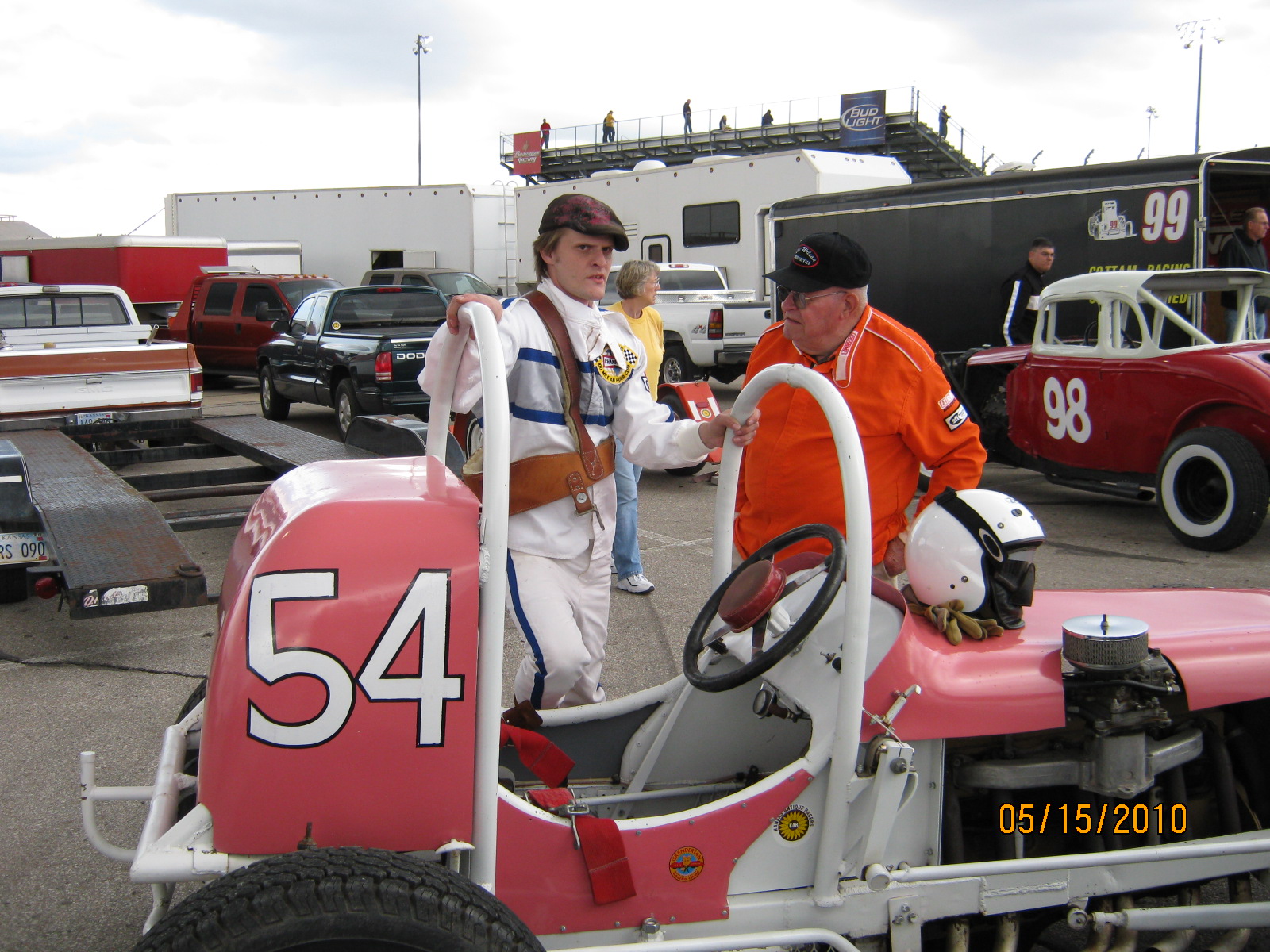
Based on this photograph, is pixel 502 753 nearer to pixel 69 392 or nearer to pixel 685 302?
pixel 69 392

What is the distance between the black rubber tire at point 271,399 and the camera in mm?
12898

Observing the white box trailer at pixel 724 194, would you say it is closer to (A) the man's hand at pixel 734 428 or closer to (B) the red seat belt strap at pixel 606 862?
(A) the man's hand at pixel 734 428

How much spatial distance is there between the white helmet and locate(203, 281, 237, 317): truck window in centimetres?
1605

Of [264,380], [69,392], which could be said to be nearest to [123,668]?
[69,392]

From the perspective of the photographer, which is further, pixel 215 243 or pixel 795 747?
pixel 215 243

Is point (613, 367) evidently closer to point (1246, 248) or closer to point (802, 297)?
point (802, 297)

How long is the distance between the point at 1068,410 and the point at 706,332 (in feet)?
23.7

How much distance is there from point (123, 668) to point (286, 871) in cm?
363

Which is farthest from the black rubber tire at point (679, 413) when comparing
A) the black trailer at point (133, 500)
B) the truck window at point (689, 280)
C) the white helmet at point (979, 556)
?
the truck window at point (689, 280)

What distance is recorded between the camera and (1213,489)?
6703 millimetres

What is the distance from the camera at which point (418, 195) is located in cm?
2512

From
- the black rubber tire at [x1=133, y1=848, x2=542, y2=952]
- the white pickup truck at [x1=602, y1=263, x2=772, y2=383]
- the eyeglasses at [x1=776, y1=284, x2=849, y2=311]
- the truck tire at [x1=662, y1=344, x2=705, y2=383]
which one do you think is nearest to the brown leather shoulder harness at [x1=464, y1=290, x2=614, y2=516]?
the eyeglasses at [x1=776, y1=284, x2=849, y2=311]
